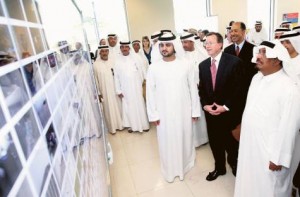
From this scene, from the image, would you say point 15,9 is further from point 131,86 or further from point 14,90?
point 131,86

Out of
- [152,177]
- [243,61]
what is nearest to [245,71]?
[243,61]

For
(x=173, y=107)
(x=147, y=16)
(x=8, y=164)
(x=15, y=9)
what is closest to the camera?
(x=8, y=164)

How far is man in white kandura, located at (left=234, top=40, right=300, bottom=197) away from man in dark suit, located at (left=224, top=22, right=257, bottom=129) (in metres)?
0.50

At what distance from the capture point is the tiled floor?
2496 millimetres

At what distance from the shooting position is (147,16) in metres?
7.15

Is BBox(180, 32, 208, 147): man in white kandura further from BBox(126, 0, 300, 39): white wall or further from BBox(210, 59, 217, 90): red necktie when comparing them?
BBox(126, 0, 300, 39): white wall

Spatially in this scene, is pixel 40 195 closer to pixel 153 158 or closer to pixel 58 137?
pixel 58 137

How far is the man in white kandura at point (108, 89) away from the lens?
418 cm

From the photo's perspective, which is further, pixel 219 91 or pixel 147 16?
pixel 147 16

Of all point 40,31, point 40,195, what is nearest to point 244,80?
point 40,31

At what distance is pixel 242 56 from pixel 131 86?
187 centimetres

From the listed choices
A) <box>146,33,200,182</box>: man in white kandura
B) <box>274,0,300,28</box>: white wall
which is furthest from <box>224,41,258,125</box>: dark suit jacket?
<box>274,0,300,28</box>: white wall

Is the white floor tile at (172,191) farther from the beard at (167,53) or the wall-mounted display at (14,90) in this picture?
the wall-mounted display at (14,90)

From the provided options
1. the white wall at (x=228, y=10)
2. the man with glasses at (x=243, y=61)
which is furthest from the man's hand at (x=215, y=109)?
the white wall at (x=228, y=10)
